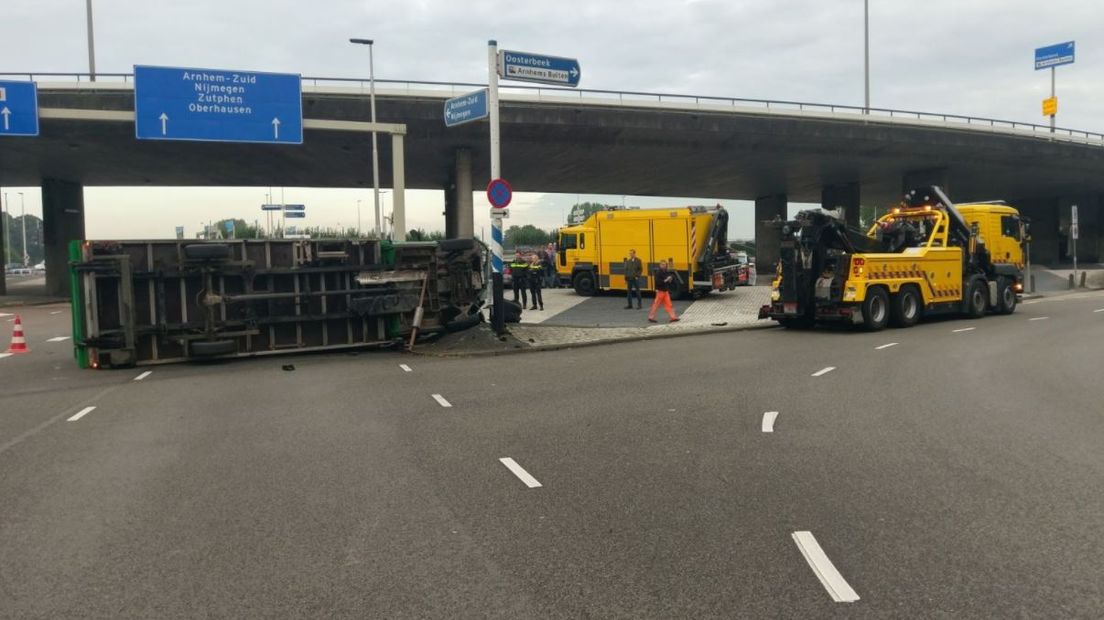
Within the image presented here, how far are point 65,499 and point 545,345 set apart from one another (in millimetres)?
10818

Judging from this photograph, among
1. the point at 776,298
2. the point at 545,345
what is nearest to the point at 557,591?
the point at 545,345

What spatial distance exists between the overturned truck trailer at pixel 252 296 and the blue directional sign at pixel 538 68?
349cm

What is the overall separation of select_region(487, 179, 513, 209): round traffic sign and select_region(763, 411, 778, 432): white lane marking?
8806 mm

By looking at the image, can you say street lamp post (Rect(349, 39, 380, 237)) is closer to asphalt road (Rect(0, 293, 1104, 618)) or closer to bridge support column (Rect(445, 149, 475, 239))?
bridge support column (Rect(445, 149, 475, 239))

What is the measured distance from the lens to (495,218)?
642 inches

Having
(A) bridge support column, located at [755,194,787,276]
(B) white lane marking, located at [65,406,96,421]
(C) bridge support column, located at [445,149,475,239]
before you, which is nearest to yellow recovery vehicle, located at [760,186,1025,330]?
(B) white lane marking, located at [65,406,96,421]

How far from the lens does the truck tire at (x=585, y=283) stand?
29297mm

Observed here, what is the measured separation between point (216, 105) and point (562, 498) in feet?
67.5

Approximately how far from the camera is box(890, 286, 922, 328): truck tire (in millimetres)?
18641

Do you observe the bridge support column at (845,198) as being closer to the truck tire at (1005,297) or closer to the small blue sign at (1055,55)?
the small blue sign at (1055,55)

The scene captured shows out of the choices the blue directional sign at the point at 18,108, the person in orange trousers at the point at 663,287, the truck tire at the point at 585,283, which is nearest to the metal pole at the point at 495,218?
the person in orange trousers at the point at 663,287

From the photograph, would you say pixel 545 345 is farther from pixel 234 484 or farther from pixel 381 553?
pixel 381 553

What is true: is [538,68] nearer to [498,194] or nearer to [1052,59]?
[498,194]

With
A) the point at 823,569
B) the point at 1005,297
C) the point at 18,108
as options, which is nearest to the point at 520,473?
the point at 823,569
